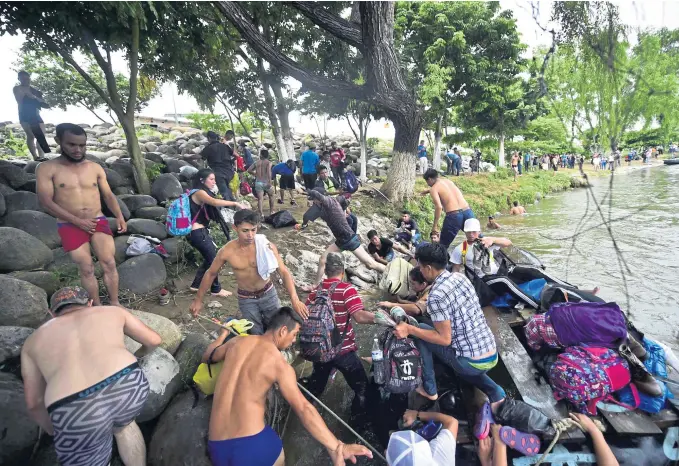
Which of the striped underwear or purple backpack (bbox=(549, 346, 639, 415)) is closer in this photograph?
the striped underwear

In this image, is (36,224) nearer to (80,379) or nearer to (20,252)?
(20,252)

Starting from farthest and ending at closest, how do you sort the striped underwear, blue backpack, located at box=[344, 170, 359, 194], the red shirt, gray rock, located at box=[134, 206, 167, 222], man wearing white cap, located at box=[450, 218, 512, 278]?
blue backpack, located at box=[344, 170, 359, 194] → gray rock, located at box=[134, 206, 167, 222] → man wearing white cap, located at box=[450, 218, 512, 278] → the red shirt → the striped underwear

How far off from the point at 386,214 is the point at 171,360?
7696 mm

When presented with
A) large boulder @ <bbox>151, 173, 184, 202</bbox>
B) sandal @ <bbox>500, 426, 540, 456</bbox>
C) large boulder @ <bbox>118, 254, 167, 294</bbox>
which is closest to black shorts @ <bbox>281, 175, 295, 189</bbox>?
large boulder @ <bbox>151, 173, 184, 202</bbox>

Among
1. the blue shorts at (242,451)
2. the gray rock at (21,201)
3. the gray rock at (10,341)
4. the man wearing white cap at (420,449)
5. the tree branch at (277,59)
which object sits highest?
the tree branch at (277,59)

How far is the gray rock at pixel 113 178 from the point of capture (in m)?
7.20

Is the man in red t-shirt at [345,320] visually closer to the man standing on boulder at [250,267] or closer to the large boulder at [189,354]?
the man standing on boulder at [250,267]

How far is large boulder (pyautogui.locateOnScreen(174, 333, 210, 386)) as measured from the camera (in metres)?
3.22

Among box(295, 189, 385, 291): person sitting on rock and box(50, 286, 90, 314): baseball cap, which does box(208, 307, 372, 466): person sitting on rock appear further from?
box(295, 189, 385, 291): person sitting on rock

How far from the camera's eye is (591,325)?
2.97m

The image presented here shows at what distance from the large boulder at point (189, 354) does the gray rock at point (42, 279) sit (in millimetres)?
2058

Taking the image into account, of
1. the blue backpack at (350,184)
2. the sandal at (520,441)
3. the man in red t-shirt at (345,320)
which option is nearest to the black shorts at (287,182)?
the blue backpack at (350,184)

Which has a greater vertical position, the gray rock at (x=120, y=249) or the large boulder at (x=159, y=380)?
the gray rock at (x=120, y=249)

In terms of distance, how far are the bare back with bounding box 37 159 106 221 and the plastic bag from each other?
4400 mm
